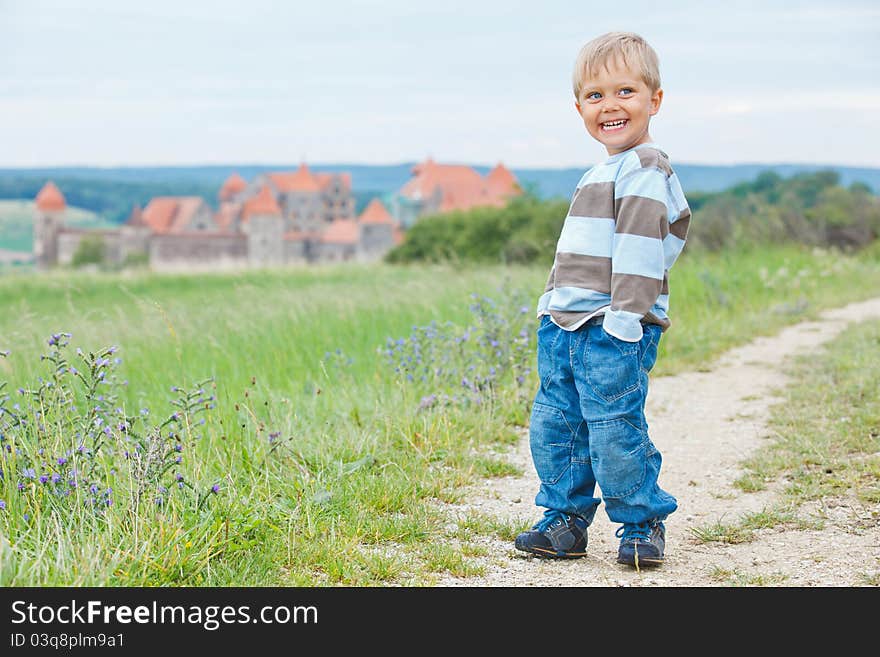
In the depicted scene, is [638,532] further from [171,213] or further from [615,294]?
[171,213]

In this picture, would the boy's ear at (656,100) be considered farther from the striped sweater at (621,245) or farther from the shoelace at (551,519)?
the shoelace at (551,519)

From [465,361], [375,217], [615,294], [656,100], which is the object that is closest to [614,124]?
[656,100]

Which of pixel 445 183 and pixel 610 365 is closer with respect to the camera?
pixel 610 365

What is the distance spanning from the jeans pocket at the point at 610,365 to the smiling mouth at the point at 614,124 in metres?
0.68

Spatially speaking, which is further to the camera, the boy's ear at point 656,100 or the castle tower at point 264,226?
the castle tower at point 264,226

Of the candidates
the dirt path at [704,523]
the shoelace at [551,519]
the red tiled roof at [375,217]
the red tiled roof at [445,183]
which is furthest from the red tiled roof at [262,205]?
the shoelace at [551,519]

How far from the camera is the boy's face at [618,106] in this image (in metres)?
3.28

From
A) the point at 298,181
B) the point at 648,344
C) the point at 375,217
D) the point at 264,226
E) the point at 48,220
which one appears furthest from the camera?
the point at 48,220

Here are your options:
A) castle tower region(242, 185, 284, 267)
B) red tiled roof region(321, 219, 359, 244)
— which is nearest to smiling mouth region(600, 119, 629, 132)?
red tiled roof region(321, 219, 359, 244)

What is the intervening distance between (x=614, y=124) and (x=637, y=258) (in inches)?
19.4

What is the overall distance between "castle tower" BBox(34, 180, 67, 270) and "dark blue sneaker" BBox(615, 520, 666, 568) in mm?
85993

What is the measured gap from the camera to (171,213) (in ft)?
275

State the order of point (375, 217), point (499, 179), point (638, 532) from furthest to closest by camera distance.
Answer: point (375, 217) → point (499, 179) → point (638, 532)
